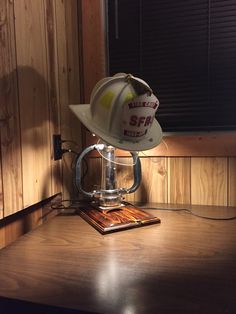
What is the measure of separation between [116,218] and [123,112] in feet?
1.23

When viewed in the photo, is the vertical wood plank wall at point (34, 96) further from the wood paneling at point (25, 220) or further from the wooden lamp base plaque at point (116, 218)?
the wooden lamp base plaque at point (116, 218)

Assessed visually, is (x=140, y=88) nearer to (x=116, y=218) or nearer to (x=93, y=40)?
(x=116, y=218)

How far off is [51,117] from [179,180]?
0.61 m

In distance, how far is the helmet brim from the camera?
1022 mm

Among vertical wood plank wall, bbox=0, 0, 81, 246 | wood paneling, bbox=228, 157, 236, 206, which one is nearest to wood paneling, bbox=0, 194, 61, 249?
vertical wood plank wall, bbox=0, 0, 81, 246

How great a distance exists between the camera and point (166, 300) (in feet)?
2.16

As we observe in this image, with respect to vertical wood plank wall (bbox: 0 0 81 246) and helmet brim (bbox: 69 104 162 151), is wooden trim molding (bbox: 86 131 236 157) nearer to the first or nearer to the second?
helmet brim (bbox: 69 104 162 151)

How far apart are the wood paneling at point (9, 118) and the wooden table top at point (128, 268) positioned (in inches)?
6.0

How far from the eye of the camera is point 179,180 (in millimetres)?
1445

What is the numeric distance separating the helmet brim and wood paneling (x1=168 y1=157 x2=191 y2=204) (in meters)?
0.33

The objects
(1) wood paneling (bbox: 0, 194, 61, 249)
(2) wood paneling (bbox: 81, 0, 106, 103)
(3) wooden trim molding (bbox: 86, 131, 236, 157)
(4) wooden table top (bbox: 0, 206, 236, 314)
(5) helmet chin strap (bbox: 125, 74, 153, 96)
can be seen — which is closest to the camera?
(4) wooden table top (bbox: 0, 206, 236, 314)

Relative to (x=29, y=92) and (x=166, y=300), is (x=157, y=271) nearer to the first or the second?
(x=166, y=300)

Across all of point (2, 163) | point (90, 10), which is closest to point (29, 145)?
point (2, 163)

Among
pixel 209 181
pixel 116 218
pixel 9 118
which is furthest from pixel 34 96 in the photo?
pixel 209 181
